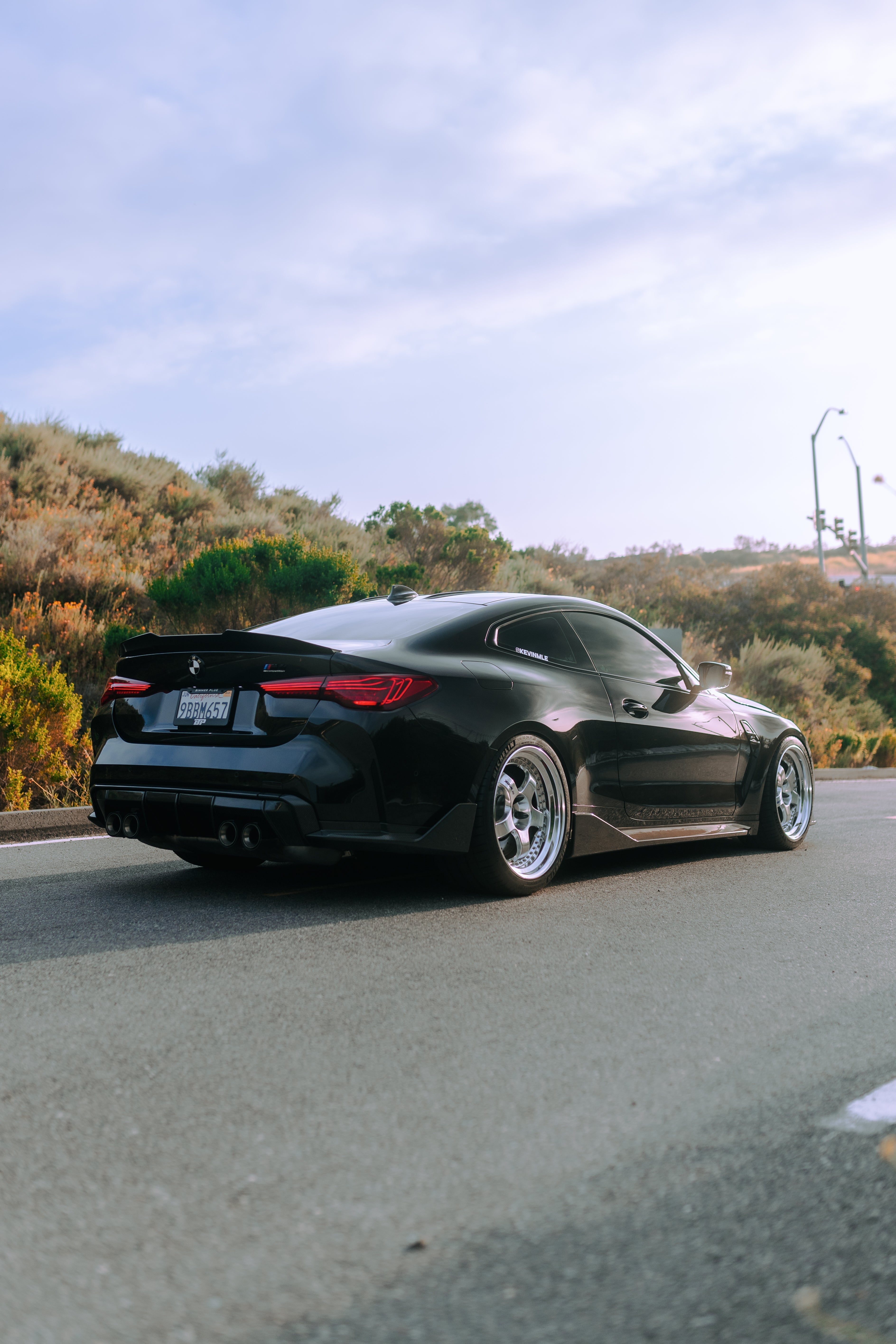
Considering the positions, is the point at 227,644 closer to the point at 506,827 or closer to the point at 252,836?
the point at 252,836

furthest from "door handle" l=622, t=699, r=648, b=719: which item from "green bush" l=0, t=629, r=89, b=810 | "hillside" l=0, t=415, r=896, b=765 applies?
"hillside" l=0, t=415, r=896, b=765

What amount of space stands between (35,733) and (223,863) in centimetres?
366

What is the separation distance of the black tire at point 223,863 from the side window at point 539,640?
1798 mm

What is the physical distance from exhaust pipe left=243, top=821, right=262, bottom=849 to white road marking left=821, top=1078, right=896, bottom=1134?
9.59ft

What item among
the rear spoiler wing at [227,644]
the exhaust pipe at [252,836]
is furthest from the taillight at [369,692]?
the exhaust pipe at [252,836]

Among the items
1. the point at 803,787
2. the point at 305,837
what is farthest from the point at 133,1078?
the point at 803,787

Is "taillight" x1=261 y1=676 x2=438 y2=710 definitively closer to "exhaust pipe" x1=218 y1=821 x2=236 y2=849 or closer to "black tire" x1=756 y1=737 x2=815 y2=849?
"exhaust pipe" x1=218 y1=821 x2=236 y2=849

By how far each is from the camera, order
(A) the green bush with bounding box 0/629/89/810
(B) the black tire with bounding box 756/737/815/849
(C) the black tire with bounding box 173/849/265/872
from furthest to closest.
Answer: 1. (A) the green bush with bounding box 0/629/89/810
2. (B) the black tire with bounding box 756/737/815/849
3. (C) the black tire with bounding box 173/849/265/872

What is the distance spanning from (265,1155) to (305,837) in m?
2.57

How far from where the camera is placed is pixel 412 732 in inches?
221

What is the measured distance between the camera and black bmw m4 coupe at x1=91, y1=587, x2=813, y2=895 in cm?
551

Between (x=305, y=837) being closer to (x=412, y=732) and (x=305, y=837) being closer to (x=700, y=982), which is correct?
(x=412, y=732)

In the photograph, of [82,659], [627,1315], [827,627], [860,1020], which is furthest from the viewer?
[827,627]

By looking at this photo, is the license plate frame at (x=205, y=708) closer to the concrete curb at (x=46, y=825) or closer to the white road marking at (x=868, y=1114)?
the concrete curb at (x=46, y=825)
